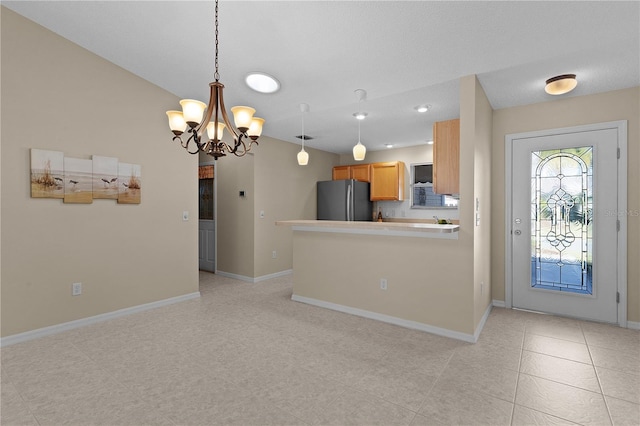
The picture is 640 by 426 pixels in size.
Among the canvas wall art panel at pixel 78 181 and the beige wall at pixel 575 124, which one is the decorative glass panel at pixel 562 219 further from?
the canvas wall art panel at pixel 78 181

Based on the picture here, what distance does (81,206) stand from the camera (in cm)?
319

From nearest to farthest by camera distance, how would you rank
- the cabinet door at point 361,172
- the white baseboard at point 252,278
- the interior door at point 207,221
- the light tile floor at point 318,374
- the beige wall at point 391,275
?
the light tile floor at point 318,374
the beige wall at point 391,275
the white baseboard at point 252,278
the interior door at point 207,221
the cabinet door at point 361,172

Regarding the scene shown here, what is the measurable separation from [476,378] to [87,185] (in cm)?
396

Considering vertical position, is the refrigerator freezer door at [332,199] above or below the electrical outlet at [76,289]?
above

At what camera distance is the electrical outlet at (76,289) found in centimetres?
315

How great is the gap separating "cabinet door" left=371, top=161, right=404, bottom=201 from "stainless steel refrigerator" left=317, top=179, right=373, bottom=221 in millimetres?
199

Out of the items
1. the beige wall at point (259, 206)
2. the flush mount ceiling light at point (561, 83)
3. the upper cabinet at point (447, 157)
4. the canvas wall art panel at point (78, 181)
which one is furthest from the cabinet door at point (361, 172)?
the canvas wall art panel at point (78, 181)

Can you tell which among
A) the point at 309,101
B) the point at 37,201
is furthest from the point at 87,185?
the point at 309,101

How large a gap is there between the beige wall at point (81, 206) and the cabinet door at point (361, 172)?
3227 mm

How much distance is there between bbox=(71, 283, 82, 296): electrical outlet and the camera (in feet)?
10.3

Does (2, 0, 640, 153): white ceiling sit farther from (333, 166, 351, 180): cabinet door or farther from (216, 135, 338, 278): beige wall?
(333, 166, 351, 180): cabinet door

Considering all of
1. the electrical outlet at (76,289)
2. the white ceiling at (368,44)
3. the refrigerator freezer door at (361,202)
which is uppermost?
the white ceiling at (368,44)

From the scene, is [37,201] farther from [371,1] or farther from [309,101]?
[371,1]

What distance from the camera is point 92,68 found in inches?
128
